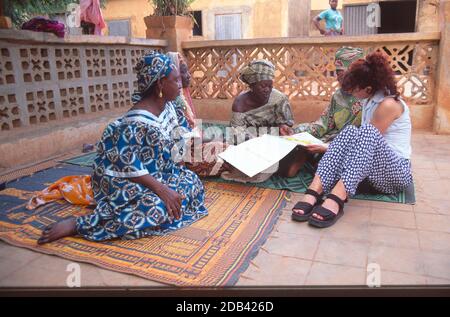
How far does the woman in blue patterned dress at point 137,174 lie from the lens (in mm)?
2441

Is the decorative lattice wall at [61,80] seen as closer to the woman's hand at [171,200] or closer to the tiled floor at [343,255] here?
the tiled floor at [343,255]

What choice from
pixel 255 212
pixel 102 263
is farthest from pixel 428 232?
pixel 102 263

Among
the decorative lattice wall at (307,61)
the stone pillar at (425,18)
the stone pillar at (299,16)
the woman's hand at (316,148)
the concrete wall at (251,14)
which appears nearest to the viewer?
the woman's hand at (316,148)

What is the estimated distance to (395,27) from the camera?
1286 centimetres

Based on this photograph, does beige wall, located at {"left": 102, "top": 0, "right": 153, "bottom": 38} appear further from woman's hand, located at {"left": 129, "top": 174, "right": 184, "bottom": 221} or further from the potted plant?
woman's hand, located at {"left": 129, "top": 174, "right": 184, "bottom": 221}

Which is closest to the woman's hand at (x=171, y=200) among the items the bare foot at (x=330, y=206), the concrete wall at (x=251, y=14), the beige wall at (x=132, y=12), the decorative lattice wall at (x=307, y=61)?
the bare foot at (x=330, y=206)

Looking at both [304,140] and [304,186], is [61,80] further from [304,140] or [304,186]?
[304,186]

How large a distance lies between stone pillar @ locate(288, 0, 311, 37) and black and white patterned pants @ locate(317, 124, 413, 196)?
923cm

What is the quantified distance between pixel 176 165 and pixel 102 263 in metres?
0.94

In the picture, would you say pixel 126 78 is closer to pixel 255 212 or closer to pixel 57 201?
pixel 57 201

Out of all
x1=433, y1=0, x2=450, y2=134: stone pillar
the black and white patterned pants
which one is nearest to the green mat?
the black and white patterned pants

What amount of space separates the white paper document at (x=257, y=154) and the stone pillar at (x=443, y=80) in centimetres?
299

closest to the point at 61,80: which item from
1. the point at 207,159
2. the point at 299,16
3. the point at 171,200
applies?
the point at 207,159

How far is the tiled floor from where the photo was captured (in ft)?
6.80
